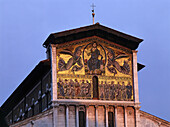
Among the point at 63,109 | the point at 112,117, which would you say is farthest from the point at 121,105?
the point at 63,109

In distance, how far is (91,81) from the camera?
51.5 meters

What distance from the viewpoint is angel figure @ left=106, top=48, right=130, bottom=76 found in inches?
2063

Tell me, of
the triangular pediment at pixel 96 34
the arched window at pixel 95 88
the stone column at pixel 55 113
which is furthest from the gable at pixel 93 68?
the stone column at pixel 55 113

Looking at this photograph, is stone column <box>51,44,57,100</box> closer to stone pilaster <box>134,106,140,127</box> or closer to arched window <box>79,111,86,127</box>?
arched window <box>79,111,86,127</box>

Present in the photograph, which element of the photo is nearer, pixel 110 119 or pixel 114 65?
pixel 110 119

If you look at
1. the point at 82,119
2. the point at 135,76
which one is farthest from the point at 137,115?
the point at 82,119

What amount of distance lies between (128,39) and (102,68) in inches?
126

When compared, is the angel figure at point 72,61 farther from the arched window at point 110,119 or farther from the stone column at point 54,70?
the arched window at point 110,119

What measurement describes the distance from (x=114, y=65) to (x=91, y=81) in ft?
7.91

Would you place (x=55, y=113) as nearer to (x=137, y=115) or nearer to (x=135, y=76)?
(x=137, y=115)

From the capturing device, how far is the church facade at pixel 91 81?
50406 mm

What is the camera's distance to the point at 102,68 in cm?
5212

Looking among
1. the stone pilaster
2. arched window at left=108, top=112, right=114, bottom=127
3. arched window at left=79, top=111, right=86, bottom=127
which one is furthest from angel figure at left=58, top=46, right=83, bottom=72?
the stone pilaster

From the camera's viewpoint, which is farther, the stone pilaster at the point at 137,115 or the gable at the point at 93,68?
the stone pilaster at the point at 137,115
